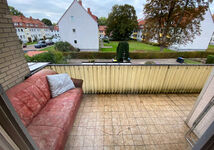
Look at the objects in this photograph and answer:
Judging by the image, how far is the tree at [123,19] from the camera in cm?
1692

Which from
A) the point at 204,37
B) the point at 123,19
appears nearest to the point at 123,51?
the point at 204,37

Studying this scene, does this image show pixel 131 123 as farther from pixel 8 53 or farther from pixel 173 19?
pixel 173 19

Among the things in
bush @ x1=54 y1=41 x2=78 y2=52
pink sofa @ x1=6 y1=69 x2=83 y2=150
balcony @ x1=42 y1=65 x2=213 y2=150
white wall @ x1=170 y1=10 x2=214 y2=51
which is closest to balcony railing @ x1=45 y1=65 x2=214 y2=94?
balcony @ x1=42 y1=65 x2=213 y2=150

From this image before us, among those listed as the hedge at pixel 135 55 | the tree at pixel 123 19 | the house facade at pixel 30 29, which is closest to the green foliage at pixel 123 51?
the hedge at pixel 135 55

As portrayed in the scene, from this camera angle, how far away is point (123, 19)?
17.8 m

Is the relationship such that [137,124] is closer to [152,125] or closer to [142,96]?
[152,125]

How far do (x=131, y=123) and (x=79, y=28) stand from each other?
37.6 feet

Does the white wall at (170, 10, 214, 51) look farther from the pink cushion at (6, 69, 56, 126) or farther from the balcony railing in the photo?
the pink cushion at (6, 69, 56, 126)

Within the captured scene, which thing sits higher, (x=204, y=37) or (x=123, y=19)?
(x=123, y=19)

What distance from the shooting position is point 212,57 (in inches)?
277

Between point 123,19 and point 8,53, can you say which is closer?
point 8,53

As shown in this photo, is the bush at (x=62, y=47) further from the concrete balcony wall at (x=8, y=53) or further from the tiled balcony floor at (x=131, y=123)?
the tiled balcony floor at (x=131, y=123)

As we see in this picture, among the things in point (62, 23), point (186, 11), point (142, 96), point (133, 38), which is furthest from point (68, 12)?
point (133, 38)

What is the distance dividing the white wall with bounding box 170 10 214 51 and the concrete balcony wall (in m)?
14.3
